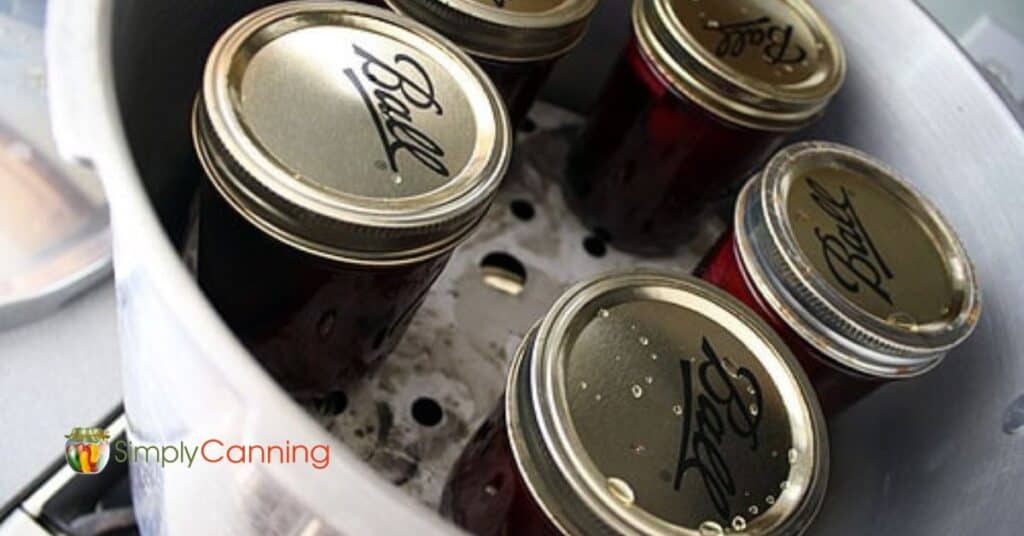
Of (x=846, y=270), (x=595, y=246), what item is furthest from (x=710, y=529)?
(x=595, y=246)

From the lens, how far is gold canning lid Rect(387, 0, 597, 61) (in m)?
0.41

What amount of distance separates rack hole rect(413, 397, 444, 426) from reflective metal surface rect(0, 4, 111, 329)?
→ 0.15 m

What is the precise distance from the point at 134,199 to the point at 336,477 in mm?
89

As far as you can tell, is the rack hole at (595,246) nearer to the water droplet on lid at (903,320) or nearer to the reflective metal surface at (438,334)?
the reflective metal surface at (438,334)

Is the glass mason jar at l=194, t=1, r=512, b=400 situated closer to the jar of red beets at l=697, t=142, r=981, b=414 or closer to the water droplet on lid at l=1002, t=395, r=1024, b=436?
the jar of red beets at l=697, t=142, r=981, b=414

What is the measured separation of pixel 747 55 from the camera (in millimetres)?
470

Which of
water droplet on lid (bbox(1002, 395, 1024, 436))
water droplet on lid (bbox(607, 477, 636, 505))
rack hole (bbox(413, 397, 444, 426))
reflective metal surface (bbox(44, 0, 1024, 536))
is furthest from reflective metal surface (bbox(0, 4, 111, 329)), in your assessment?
water droplet on lid (bbox(1002, 395, 1024, 436))

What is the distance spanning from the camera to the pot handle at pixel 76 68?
0.26 m

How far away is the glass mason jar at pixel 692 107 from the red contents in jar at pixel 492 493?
18cm

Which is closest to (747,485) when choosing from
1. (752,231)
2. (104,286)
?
(752,231)

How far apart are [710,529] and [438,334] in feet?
0.66

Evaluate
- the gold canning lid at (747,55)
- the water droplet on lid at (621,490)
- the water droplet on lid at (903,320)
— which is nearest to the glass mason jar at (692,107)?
the gold canning lid at (747,55)

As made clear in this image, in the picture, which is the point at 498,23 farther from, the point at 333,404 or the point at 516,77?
the point at 333,404

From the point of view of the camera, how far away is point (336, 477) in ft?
0.76
